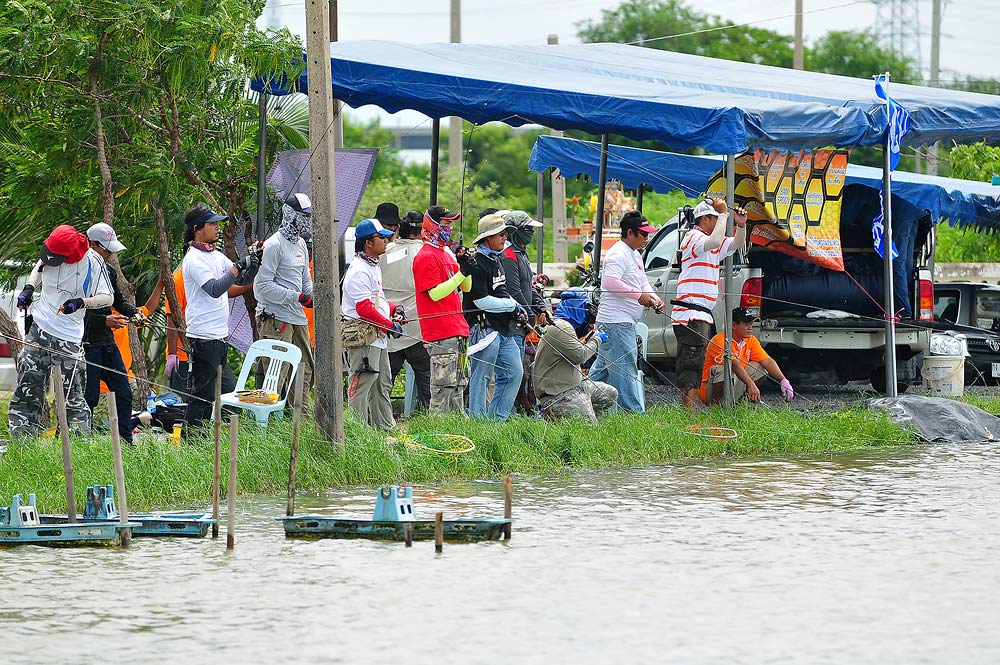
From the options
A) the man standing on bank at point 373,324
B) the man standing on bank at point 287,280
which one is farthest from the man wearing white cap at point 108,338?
the man standing on bank at point 373,324

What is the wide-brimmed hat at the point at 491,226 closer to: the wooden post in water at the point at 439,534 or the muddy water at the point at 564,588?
the muddy water at the point at 564,588

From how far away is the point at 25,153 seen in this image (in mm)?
12875

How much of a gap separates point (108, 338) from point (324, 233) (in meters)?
1.92

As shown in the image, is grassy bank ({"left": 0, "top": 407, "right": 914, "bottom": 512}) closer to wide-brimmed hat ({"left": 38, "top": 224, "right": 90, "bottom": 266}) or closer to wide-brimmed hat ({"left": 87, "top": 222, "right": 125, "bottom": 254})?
wide-brimmed hat ({"left": 38, "top": 224, "right": 90, "bottom": 266})

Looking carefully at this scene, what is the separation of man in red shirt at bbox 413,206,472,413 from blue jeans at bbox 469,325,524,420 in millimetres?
197

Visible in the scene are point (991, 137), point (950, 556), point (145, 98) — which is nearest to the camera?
point (950, 556)

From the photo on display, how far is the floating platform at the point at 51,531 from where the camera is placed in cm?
812

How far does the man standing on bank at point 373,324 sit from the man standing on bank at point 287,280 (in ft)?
1.16

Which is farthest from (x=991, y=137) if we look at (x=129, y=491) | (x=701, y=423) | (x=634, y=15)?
(x=634, y=15)

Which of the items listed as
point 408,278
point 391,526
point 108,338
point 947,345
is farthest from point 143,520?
point 947,345

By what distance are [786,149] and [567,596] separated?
736 cm

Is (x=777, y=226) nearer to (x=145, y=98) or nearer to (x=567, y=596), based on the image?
(x=145, y=98)

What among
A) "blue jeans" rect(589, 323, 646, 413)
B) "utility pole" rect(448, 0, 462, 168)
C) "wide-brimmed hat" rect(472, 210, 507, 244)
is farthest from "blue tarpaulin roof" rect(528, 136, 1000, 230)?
"utility pole" rect(448, 0, 462, 168)

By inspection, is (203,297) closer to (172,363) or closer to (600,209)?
(172,363)
